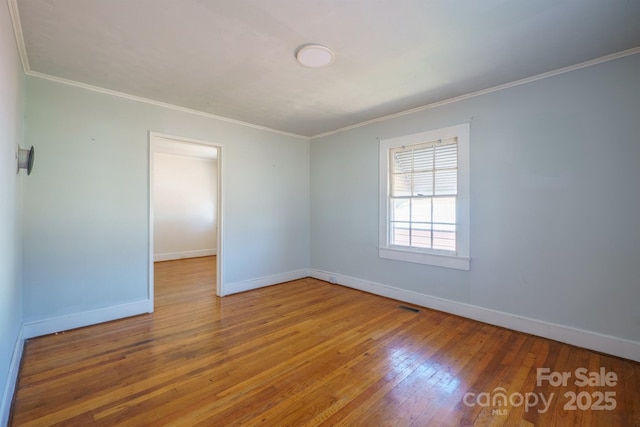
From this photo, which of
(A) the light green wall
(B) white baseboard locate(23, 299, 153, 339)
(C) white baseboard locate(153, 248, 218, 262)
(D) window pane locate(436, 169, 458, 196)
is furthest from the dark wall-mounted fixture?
(C) white baseboard locate(153, 248, 218, 262)

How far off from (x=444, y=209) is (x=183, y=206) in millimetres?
6594

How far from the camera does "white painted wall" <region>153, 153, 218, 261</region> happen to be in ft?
24.0

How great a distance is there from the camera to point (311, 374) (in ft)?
7.63

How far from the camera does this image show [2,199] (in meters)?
1.74

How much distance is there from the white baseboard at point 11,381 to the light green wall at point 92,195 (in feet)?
1.72

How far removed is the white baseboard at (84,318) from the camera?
2.95 metres

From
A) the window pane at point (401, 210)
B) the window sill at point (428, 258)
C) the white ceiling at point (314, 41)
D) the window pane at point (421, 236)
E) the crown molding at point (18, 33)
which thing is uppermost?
the white ceiling at point (314, 41)

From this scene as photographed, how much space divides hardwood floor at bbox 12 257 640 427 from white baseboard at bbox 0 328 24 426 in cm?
6

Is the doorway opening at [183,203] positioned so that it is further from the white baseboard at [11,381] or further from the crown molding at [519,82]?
the crown molding at [519,82]

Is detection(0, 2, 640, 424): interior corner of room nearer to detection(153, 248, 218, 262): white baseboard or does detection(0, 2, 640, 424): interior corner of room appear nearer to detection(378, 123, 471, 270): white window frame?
detection(378, 123, 471, 270): white window frame

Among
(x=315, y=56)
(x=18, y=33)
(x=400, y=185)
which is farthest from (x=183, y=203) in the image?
(x=315, y=56)

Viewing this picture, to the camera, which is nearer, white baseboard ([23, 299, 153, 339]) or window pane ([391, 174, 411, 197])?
white baseboard ([23, 299, 153, 339])

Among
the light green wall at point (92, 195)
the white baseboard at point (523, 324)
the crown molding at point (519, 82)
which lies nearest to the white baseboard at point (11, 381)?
the light green wall at point (92, 195)

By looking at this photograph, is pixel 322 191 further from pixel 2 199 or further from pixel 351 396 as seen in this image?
pixel 2 199
